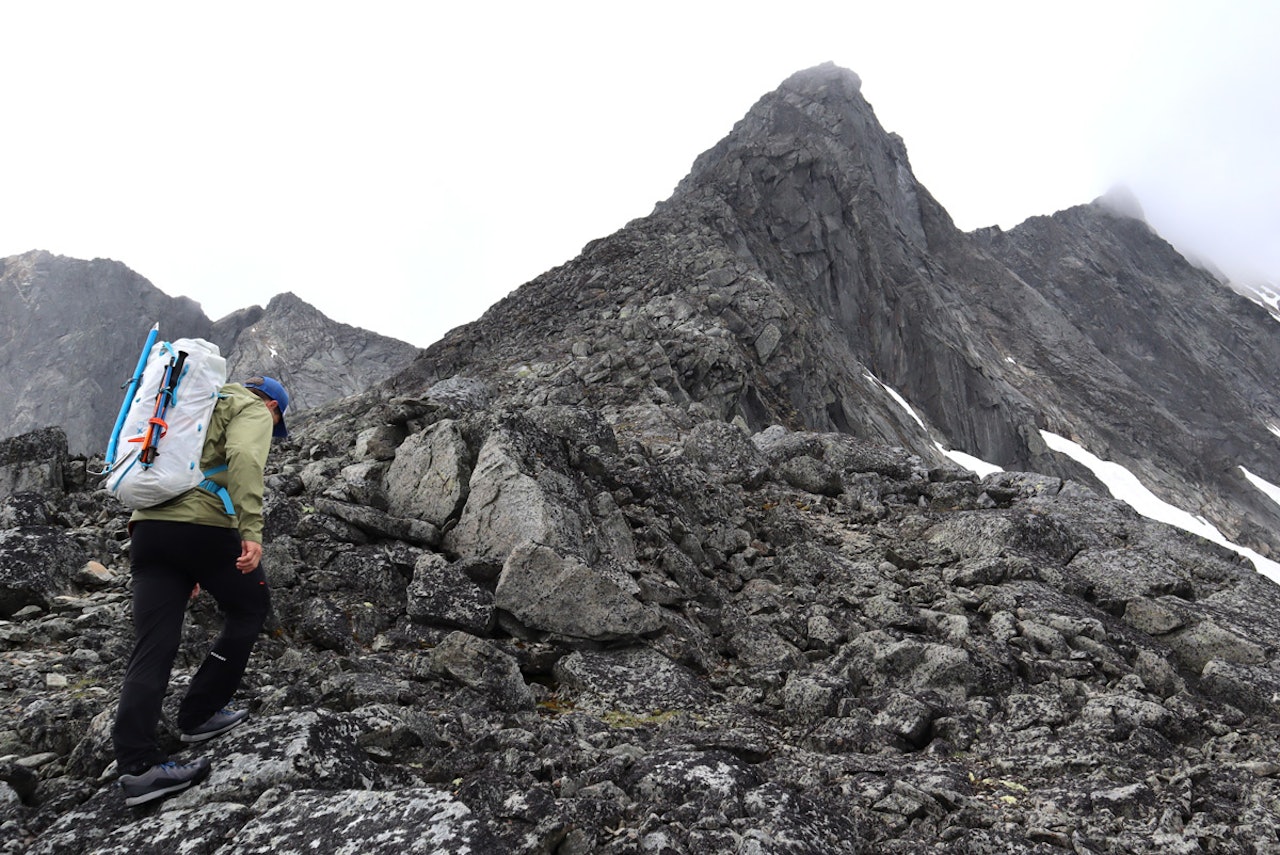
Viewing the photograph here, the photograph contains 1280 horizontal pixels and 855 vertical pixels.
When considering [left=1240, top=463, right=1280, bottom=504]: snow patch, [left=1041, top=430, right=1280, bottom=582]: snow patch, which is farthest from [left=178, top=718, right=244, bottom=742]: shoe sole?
[left=1240, top=463, right=1280, bottom=504]: snow patch

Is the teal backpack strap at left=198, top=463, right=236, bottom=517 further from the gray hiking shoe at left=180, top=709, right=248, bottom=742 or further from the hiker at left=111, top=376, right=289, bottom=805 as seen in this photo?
the gray hiking shoe at left=180, top=709, right=248, bottom=742

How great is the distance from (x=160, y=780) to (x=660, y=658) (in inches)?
189

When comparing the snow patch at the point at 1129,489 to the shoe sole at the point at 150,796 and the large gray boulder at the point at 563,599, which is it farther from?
the shoe sole at the point at 150,796

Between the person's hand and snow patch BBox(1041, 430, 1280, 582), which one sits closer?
the person's hand

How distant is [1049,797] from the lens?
5.70 meters

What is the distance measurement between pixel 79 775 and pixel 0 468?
7198 mm

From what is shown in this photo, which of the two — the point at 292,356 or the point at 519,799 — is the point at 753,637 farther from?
the point at 292,356

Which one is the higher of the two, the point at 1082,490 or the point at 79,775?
the point at 1082,490

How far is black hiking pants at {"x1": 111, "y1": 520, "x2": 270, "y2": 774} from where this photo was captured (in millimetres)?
4434

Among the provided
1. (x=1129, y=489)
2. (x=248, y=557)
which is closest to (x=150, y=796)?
(x=248, y=557)

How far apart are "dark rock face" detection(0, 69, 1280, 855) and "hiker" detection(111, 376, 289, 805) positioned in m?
0.22

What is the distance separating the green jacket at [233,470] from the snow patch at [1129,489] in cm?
6390

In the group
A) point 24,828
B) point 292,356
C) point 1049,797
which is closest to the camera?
point 24,828

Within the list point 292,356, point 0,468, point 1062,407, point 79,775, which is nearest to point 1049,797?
point 79,775
